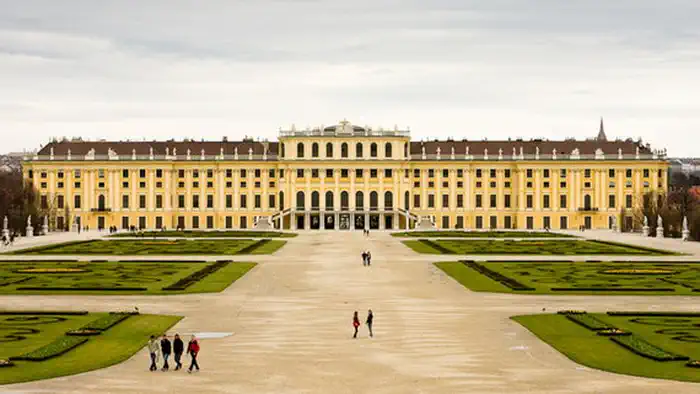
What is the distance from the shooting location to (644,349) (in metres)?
33.2

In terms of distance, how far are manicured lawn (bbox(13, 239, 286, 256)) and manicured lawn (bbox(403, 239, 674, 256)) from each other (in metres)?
12.7

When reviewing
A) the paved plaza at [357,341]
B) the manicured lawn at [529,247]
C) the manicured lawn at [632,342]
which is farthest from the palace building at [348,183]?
the manicured lawn at [632,342]

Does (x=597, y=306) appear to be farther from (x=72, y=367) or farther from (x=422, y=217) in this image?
(x=422, y=217)

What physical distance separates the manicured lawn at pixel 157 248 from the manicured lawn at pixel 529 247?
1270cm

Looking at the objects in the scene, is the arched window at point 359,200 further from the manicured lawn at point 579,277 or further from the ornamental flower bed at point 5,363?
the ornamental flower bed at point 5,363

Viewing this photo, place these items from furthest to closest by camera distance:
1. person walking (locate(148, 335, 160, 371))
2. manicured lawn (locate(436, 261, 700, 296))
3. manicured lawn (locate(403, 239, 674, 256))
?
manicured lawn (locate(403, 239, 674, 256)) → manicured lawn (locate(436, 261, 700, 296)) → person walking (locate(148, 335, 160, 371))

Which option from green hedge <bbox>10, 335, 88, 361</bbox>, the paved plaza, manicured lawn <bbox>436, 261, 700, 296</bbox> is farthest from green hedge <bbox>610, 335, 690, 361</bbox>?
green hedge <bbox>10, 335, 88, 361</bbox>

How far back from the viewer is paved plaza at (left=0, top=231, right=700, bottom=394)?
28.6 metres

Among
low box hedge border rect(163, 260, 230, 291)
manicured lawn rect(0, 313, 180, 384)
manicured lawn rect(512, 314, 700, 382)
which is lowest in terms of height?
manicured lawn rect(512, 314, 700, 382)

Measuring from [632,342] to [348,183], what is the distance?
11145 centimetres

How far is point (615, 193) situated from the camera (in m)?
147

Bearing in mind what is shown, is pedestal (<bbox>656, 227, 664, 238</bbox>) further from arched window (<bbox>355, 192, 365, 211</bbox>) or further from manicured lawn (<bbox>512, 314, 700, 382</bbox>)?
manicured lawn (<bbox>512, 314, 700, 382</bbox>)

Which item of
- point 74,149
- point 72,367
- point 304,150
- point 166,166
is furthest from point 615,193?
point 72,367

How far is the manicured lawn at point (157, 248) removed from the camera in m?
83.1
